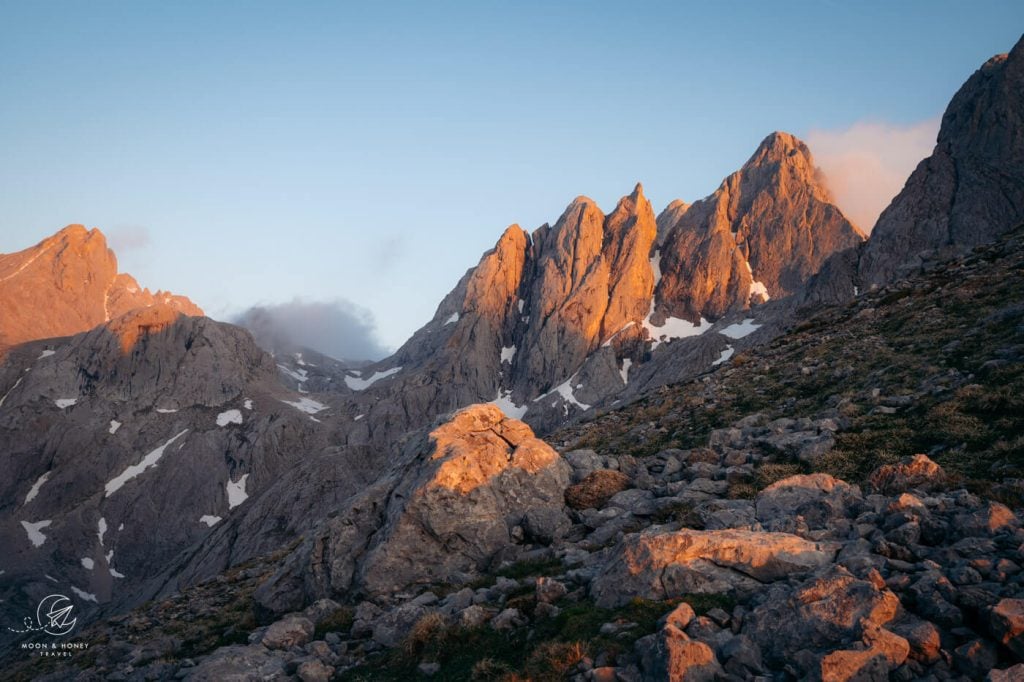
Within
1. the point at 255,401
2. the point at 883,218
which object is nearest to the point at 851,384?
the point at 883,218

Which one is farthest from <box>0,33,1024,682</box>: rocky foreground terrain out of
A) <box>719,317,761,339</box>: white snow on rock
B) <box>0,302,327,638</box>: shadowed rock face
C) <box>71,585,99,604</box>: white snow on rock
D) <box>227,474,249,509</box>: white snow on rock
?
<box>227,474,249,509</box>: white snow on rock

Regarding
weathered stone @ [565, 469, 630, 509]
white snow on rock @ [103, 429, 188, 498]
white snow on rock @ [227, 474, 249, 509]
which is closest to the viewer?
weathered stone @ [565, 469, 630, 509]

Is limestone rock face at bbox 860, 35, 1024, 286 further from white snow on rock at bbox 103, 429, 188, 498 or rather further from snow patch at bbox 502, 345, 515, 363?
white snow on rock at bbox 103, 429, 188, 498

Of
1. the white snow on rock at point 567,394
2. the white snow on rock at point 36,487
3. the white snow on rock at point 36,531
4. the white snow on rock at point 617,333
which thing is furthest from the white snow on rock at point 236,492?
the white snow on rock at point 617,333

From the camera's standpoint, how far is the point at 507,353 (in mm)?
195250

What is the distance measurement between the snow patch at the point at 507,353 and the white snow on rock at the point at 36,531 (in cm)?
12696

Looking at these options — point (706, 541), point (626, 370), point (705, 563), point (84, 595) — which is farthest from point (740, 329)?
point (84, 595)

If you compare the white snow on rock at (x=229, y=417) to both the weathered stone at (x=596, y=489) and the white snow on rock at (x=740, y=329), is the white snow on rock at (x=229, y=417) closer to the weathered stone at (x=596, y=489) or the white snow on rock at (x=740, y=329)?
the white snow on rock at (x=740, y=329)

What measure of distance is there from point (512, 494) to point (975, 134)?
148840mm

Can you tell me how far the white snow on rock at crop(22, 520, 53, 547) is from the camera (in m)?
140

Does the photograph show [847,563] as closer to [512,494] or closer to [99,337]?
[512,494]

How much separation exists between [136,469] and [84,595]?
37.5 m

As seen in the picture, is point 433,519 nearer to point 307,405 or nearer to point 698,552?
point 698,552

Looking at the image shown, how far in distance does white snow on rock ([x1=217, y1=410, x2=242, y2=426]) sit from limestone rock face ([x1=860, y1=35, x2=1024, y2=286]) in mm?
164589
